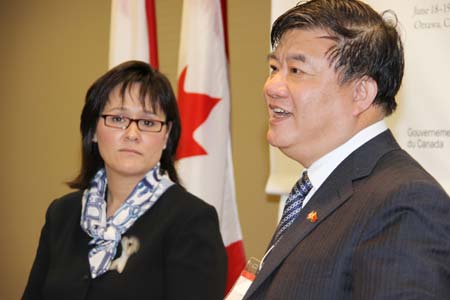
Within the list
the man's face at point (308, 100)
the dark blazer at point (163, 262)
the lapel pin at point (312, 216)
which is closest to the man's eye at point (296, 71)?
the man's face at point (308, 100)

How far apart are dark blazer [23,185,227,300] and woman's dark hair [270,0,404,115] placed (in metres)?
0.85

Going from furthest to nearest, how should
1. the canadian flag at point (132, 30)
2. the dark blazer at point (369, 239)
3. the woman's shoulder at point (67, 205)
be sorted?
the canadian flag at point (132, 30) → the woman's shoulder at point (67, 205) → the dark blazer at point (369, 239)

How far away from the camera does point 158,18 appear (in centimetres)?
414

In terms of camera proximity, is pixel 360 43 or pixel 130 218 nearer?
pixel 360 43

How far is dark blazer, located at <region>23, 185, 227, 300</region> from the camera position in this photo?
2.20m

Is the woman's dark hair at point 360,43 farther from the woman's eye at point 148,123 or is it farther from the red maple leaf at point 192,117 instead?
the red maple leaf at point 192,117

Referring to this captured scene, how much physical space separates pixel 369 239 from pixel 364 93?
43 cm

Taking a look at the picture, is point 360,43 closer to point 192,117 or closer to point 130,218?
point 130,218

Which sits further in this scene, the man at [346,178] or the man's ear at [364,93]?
the man's ear at [364,93]

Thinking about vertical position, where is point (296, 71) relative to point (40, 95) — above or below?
above

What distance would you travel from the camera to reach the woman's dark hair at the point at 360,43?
1587 millimetres

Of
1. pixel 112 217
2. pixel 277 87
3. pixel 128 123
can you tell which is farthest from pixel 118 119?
pixel 277 87

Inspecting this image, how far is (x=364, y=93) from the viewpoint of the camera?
5.26 ft

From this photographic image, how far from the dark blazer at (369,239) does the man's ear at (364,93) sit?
3.5 inches
